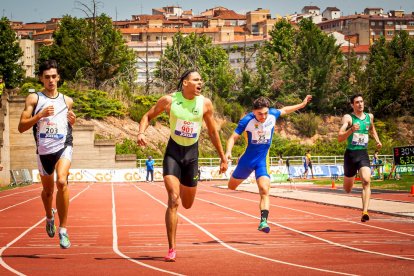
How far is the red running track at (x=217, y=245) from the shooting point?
10086mm

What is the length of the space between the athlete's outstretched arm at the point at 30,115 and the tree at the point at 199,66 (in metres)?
50.5

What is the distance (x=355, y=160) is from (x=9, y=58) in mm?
82597

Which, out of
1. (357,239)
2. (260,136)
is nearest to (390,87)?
(260,136)

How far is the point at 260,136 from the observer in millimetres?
14414

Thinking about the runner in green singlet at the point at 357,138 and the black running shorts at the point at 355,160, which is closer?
the runner in green singlet at the point at 357,138

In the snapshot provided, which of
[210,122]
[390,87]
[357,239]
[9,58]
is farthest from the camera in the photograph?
[9,58]

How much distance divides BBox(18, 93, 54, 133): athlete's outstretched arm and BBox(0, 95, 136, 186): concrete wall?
118 feet

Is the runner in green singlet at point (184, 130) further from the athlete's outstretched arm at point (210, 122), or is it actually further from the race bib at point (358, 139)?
the race bib at point (358, 139)

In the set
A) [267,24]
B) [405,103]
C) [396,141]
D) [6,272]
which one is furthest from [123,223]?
[267,24]

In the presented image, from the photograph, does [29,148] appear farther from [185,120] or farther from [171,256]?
[171,256]

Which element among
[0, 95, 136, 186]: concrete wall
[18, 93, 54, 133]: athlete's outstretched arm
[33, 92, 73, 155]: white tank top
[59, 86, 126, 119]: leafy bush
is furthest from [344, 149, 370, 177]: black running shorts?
[59, 86, 126, 119]: leafy bush

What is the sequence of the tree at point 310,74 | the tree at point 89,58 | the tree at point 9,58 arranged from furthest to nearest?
the tree at point 9,58
the tree at point 310,74
the tree at point 89,58

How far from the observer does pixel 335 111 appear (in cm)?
8781

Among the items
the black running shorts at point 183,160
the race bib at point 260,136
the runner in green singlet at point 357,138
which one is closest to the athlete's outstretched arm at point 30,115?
the black running shorts at point 183,160
